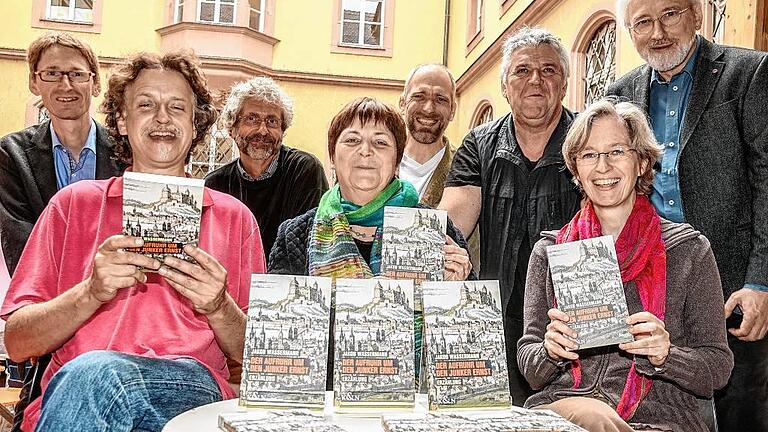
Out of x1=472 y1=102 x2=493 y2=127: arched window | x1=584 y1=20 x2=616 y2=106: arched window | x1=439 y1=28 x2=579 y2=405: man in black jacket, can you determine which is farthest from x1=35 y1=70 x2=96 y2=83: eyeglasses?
x1=472 y1=102 x2=493 y2=127: arched window

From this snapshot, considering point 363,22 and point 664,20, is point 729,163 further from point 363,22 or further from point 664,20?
point 363,22

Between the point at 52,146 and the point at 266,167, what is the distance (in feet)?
3.01

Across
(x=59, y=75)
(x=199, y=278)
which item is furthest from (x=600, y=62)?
(x=199, y=278)

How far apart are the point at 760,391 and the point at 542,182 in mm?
1039

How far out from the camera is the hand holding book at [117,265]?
70.3 inches

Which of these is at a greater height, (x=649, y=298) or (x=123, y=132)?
(x=123, y=132)

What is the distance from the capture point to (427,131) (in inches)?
149

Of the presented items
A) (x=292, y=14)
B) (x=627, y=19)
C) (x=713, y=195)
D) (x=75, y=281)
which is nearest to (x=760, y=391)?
(x=713, y=195)

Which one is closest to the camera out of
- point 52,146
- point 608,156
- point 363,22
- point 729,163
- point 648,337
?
point 648,337

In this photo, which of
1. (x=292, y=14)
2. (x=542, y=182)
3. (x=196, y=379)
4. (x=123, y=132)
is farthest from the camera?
(x=292, y=14)

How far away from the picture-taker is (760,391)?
8.80 feet

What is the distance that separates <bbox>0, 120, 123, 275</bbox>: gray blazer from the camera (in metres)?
3.10

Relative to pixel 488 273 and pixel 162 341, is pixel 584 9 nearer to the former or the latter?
pixel 488 273

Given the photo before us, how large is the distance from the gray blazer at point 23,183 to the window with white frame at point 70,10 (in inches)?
394
